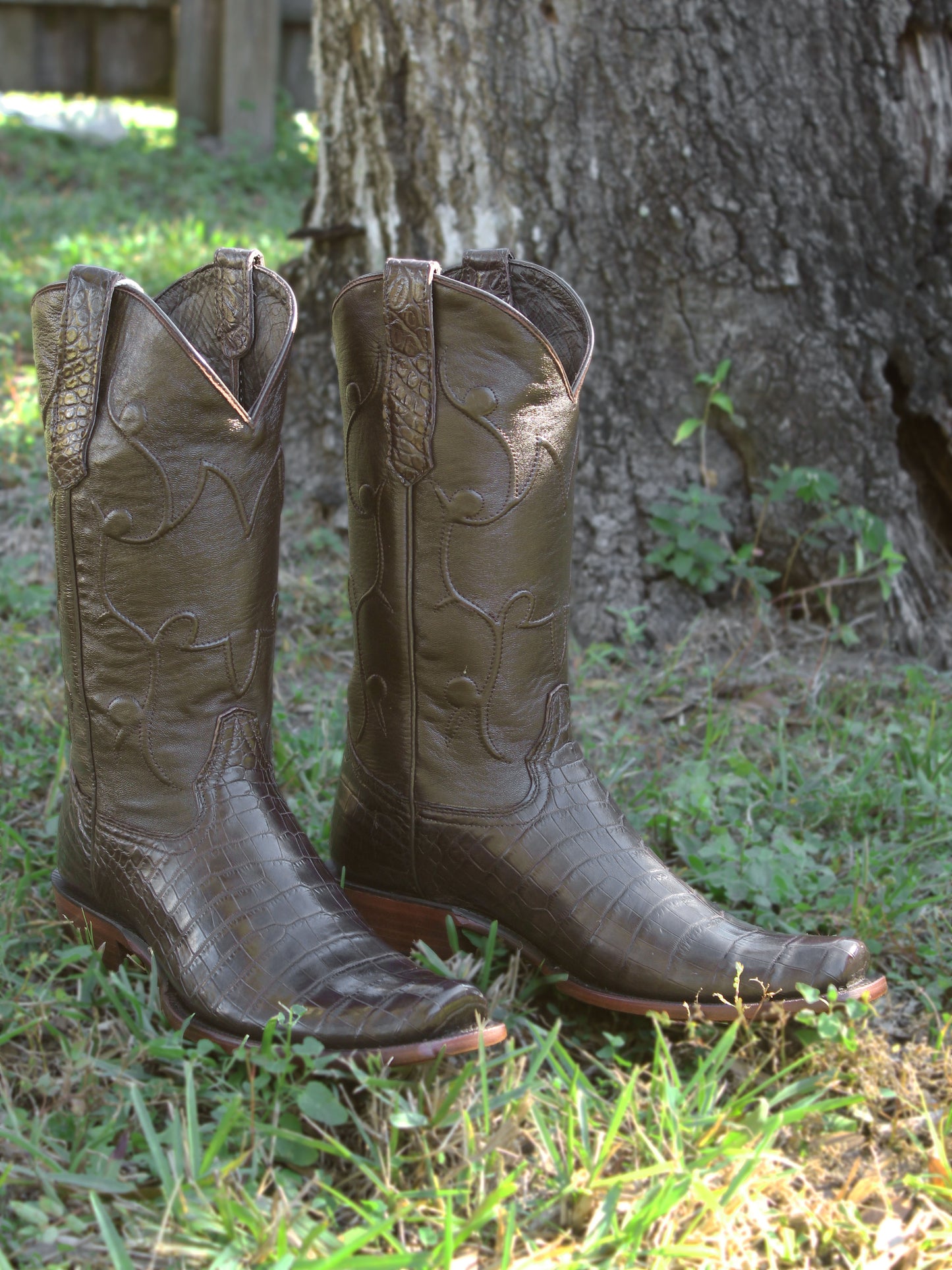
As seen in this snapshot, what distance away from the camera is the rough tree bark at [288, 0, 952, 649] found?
228 centimetres

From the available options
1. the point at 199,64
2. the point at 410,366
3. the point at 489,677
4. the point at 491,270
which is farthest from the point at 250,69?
the point at 489,677

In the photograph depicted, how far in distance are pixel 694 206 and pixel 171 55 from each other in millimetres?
4960

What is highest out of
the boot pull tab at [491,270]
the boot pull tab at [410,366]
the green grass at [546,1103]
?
the boot pull tab at [491,270]

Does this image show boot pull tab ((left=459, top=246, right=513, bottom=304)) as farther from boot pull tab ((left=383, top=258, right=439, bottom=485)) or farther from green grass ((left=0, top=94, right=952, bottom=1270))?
green grass ((left=0, top=94, right=952, bottom=1270))

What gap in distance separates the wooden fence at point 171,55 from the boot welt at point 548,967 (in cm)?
505

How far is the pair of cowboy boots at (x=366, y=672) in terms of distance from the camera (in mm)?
1301

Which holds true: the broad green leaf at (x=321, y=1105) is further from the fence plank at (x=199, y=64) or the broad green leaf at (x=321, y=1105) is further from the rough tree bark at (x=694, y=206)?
the fence plank at (x=199, y=64)

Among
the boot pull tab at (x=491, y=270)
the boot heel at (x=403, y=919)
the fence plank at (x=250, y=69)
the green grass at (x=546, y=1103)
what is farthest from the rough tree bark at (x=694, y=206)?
the fence plank at (x=250, y=69)

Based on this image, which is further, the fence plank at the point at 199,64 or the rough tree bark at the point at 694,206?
the fence plank at the point at 199,64

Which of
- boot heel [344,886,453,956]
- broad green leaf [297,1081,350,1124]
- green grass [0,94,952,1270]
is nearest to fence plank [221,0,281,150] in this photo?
green grass [0,94,952,1270]

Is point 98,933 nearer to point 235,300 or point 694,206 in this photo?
point 235,300

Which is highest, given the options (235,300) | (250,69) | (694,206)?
(250,69)

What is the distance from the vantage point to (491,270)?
1.58m

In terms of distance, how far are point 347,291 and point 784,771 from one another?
111 centimetres
